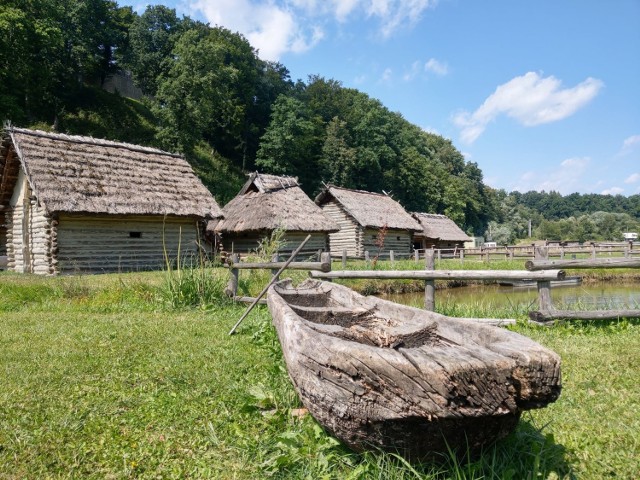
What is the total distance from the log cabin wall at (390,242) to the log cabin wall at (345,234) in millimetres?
500

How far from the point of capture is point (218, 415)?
10.4ft

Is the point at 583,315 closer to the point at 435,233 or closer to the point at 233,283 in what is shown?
the point at 233,283

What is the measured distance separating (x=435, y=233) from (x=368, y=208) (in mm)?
7971

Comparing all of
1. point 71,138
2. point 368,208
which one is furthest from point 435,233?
point 71,138

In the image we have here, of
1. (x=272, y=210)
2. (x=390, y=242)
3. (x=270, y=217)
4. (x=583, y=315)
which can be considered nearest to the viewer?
(x=583, y=315)

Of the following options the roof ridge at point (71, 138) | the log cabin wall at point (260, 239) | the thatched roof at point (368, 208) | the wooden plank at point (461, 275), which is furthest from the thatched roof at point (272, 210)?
the wooden plank at point (461, 275)

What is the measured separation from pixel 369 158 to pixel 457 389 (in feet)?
130

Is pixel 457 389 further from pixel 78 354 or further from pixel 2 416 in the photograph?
pixel 78 354

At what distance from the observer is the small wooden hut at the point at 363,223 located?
25141mm

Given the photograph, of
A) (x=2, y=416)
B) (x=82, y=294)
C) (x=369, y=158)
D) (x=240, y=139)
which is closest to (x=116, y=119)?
(x=240, y=139)

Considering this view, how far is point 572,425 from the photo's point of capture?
114 inches

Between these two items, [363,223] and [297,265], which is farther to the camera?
[363,223]

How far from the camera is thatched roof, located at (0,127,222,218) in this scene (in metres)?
13.5

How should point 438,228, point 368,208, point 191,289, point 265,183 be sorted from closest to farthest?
point 191,289 → point 265,183 → point 368,208 → point 438,228
